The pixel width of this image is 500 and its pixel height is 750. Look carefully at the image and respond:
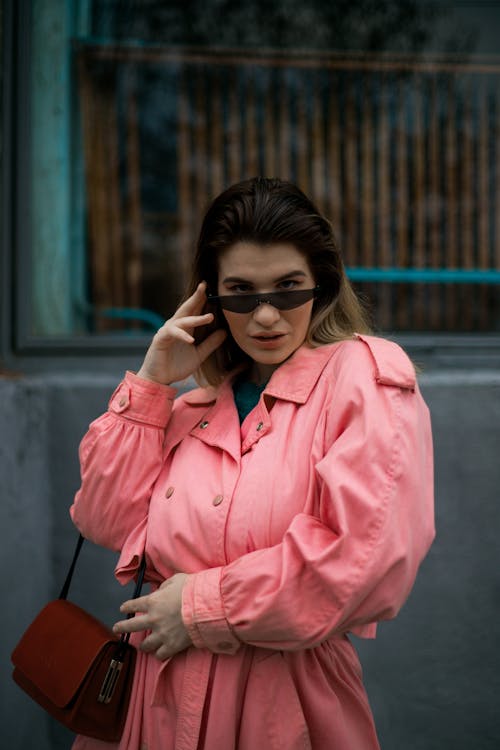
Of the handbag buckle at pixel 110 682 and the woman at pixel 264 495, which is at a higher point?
the woman at pixel 264 495

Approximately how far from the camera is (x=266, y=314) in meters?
1.76

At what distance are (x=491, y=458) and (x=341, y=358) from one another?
173 centimetres

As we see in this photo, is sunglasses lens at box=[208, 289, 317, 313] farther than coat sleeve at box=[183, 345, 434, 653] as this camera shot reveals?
Yes

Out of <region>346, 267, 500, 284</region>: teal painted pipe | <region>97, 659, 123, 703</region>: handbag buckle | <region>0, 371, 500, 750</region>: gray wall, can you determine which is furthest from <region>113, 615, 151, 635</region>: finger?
<region>346, 267, 500, 284</region>: teal painted pipe

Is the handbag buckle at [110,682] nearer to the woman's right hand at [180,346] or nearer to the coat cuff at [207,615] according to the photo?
the coat cuff at [207,615]

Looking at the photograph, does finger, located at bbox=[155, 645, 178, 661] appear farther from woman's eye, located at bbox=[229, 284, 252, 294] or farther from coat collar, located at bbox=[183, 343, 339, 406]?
woman's eye, located at bbox=[229, 284, 252, 294]

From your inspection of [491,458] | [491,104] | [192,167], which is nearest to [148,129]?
[192,167]

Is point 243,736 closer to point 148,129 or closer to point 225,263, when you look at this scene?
point 225,263

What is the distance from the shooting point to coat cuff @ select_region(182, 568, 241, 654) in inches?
60.7

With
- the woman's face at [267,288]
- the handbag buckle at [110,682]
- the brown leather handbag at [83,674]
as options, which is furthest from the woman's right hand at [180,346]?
the handbag buckle at [110,682]

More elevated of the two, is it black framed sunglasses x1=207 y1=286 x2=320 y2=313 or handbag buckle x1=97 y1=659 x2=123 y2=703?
black framed sunglasses x1=207 y1=286 x2=320 y2=313

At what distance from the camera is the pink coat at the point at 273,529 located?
4.82ft

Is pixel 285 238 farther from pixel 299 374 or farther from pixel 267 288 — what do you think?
pixel 299 374

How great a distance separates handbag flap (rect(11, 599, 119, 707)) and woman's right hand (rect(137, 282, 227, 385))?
26.3 inches
